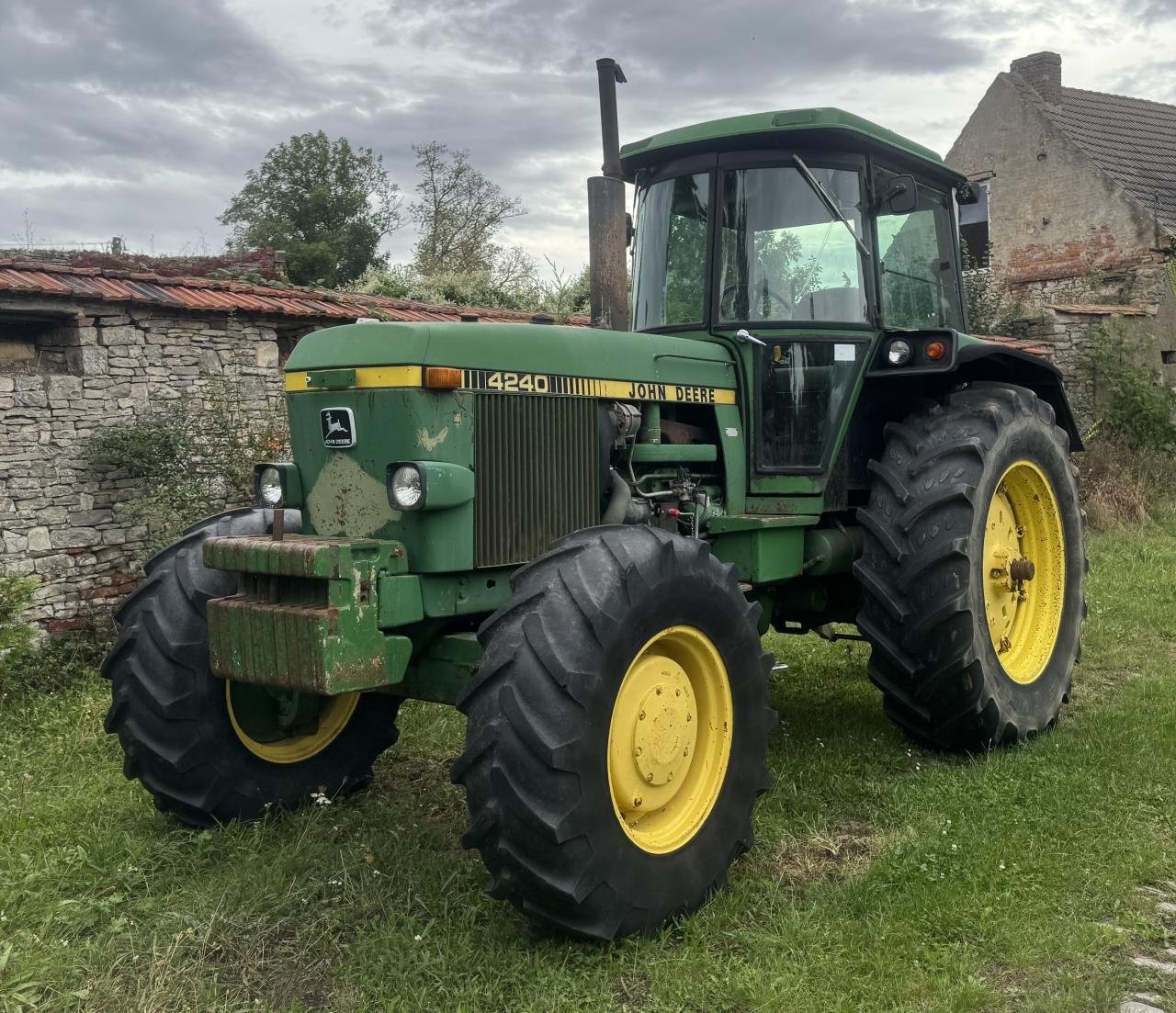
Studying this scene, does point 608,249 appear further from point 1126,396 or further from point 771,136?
point 1126,396

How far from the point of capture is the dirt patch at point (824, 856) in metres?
3.63

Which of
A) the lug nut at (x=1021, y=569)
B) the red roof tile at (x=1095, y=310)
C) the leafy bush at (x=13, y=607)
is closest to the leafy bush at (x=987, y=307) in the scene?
the red roof tile at (x=1095, y=310)

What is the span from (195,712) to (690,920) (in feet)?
5.68

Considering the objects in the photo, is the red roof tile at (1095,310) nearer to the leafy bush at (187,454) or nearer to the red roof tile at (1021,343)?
the red roof tile at (1021,343)

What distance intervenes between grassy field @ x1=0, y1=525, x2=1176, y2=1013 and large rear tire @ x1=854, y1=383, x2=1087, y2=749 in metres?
0.25

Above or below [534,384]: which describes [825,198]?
above

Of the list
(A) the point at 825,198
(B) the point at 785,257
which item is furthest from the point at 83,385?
(A) the point at 825,198

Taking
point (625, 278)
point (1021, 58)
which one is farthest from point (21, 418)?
point (1021, 58)

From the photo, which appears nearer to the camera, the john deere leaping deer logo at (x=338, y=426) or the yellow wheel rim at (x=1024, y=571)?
the john deere leaping deer logo at (x=338, y=426)

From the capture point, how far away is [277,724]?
405cm

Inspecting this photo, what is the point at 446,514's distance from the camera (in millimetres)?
3520

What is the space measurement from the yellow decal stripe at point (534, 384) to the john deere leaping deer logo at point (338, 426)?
84 mm

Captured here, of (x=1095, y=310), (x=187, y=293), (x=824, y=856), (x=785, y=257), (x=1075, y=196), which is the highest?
(x=1075, y=196)

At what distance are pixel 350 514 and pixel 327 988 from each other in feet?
4.68
